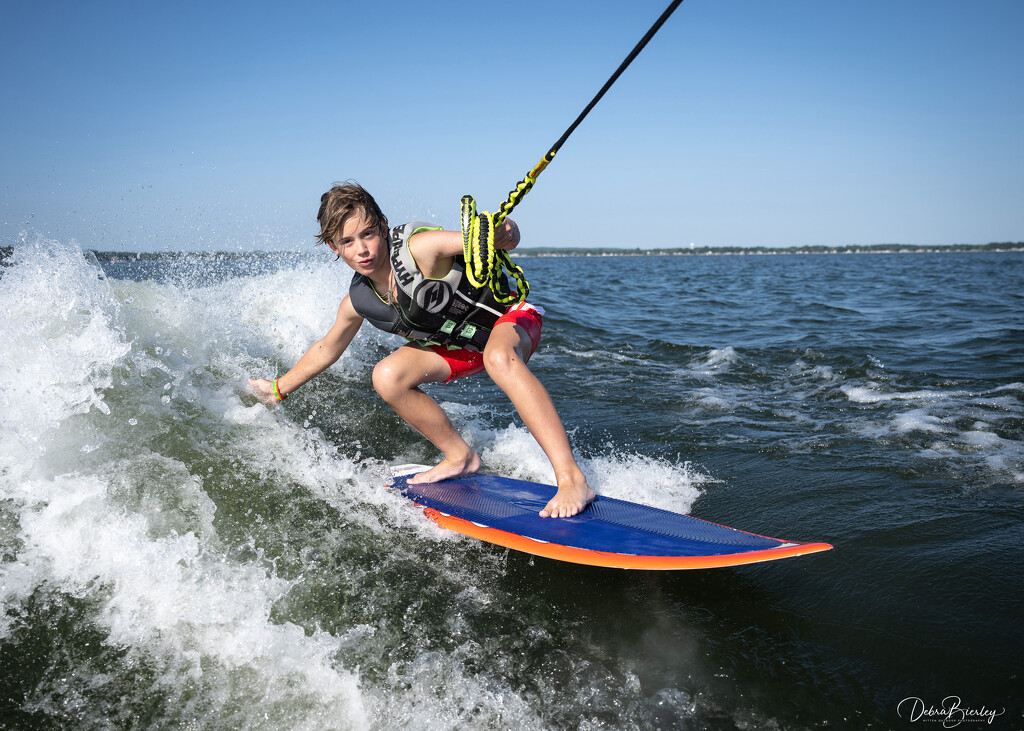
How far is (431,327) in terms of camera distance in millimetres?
3303

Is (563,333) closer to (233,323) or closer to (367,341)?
(367,341)

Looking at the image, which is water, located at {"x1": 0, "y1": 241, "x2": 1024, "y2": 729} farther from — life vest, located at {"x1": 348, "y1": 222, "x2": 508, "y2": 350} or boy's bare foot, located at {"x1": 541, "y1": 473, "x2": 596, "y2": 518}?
life vest, located at {"x1": 348, "y1": 222, "x2": 508, "y2": 350}

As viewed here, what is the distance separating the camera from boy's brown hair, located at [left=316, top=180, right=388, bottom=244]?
2955 millimetres

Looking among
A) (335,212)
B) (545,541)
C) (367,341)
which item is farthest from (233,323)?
(545,541)

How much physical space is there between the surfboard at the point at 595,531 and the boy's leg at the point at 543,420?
2.9 inches

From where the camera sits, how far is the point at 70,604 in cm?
241

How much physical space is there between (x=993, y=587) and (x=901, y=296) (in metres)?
16.1

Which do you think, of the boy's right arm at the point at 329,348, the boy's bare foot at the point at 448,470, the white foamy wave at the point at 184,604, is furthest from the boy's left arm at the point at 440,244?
the white foamy wave at the point at 184,604

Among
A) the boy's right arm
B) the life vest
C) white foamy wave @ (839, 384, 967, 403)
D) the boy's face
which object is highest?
the boy's face

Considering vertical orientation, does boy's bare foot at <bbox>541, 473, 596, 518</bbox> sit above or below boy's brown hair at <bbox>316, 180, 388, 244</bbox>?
below

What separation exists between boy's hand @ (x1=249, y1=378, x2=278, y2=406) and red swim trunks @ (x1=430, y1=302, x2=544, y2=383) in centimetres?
101

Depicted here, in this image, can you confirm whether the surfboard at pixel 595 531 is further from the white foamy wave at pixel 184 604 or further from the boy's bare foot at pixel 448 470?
the white foamy wave at pixel 184 604
